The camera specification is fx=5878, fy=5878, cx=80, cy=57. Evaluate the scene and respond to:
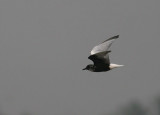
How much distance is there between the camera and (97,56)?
118 metres

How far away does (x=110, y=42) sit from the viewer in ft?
386

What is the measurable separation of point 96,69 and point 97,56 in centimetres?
46

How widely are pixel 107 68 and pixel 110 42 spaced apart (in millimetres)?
539

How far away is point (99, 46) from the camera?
118m

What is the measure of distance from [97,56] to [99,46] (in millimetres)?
214

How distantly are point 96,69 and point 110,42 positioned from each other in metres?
0.66

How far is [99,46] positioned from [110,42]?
243 mm

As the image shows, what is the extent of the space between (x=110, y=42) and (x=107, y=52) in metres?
0.38

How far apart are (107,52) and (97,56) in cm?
29

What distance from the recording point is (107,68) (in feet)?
387

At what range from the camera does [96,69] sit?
118 metres

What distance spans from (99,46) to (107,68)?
0.51 metres
